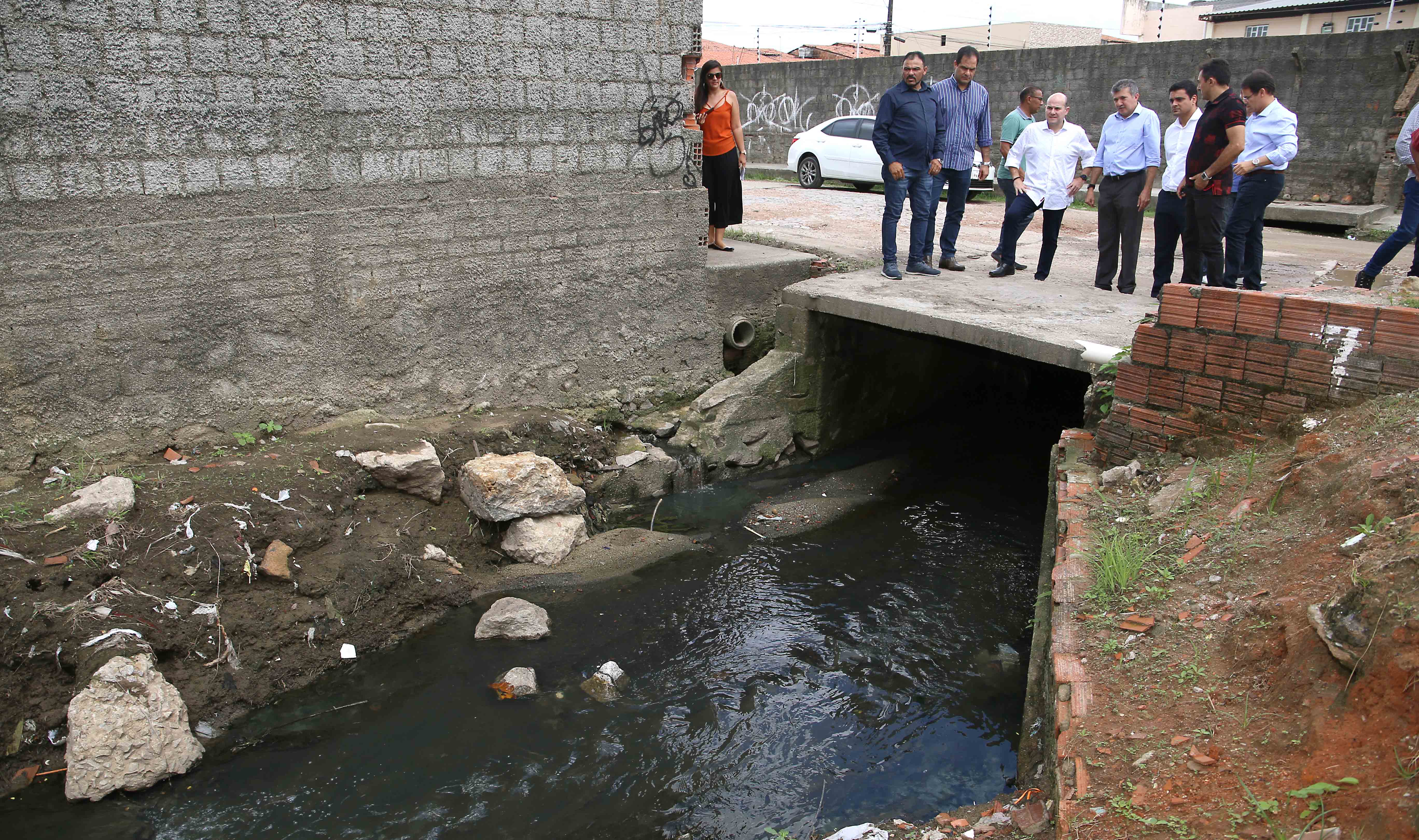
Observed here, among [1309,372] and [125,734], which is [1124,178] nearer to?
[1309,372]

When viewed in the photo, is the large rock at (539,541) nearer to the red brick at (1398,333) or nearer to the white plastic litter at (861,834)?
the white plastic litter at (861,834)

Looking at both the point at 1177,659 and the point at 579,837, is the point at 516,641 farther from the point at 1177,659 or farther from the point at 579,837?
the point at 1177,659

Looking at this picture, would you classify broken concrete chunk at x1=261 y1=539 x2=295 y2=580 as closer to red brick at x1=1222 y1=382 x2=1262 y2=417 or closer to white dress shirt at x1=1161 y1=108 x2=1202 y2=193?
red brick at x1=1222 y1=382 x2=1262 y2=417

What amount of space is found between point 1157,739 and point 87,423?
17.0ft

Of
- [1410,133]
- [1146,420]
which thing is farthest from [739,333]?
[1410,133]

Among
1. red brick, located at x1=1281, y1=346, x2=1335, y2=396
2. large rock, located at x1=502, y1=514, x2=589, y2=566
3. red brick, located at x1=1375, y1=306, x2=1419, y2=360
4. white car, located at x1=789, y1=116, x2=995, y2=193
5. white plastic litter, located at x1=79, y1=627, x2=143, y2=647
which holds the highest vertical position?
white car, located at x1=789, y1=116, x2=995, y2=193

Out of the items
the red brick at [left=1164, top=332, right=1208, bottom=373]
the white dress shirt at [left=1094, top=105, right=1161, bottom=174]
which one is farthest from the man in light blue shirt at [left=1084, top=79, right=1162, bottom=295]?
the red brick at [left=1164, top=332, right=1208, bottom=373]

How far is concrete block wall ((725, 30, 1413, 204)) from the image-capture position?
36.7 feet

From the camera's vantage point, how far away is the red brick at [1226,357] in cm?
409

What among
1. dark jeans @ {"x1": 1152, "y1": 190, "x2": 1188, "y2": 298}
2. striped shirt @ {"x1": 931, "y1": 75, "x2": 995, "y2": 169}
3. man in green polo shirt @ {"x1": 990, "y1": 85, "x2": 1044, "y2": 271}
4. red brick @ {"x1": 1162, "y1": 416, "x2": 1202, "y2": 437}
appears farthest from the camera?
man in green polo shirt @ {"x1": 990, "y1": 85, "x2": 1044, "y2": 271}

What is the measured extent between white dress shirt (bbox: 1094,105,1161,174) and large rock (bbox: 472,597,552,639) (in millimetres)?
5149

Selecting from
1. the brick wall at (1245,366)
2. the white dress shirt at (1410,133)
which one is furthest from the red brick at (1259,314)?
the white dress shirt at (1410,133)

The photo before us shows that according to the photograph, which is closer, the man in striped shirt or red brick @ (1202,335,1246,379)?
red brick @ (1202,335,1246,379)

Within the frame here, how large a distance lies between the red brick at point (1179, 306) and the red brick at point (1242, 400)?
34 centimetres
